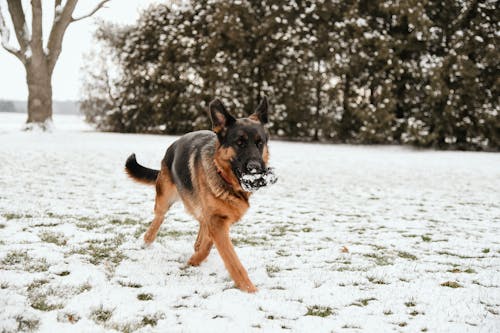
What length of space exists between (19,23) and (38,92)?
321 centimetres

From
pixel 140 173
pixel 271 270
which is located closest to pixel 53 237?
pixel 140 173

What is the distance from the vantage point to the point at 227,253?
3.50 meters

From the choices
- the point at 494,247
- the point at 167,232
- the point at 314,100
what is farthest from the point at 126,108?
the point at 494,247

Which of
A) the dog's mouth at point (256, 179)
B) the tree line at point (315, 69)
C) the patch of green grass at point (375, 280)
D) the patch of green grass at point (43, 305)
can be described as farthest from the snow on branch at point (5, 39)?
the patch of green grass at point (375, 280)

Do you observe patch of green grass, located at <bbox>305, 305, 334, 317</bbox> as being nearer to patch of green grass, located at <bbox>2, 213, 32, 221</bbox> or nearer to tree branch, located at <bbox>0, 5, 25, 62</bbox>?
patch of green grass, located at <bbox>2, 213, 32, 221</bbox>

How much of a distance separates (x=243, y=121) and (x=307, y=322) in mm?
1759

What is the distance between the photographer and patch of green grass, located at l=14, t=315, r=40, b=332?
247 centimetres

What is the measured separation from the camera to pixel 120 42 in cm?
2712

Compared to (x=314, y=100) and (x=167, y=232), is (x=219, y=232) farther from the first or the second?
(x=314, y=100)

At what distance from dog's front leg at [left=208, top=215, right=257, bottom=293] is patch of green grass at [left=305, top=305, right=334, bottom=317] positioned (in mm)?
508

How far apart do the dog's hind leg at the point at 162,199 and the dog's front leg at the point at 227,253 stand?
99cm

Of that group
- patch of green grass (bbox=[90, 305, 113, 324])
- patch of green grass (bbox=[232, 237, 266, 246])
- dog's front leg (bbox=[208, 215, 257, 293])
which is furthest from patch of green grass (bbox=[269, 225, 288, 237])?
patch of green grass (bbox=[90, 305, 113, 324])

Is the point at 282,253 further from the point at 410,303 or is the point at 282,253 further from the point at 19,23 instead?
the point at 19,23

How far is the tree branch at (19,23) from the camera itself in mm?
18438
